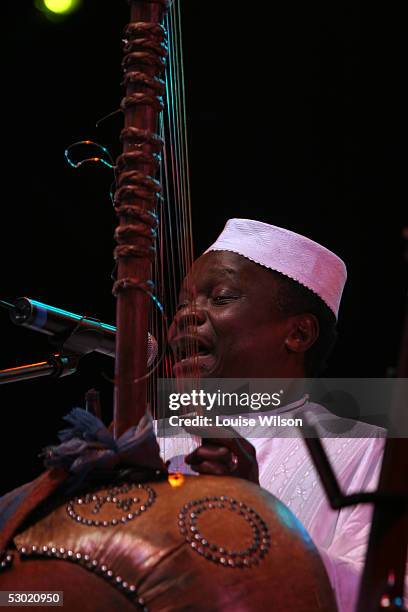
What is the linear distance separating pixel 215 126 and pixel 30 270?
1.10m

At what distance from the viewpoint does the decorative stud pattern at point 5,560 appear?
3.77 ft

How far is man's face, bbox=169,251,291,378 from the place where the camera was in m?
2.52

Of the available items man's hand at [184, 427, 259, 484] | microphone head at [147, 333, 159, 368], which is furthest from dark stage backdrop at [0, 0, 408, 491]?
man's hand at [184, 427, 259, 484]

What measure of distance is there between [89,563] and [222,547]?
19 cm

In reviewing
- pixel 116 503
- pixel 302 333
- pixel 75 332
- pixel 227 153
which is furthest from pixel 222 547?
pixel 227 153

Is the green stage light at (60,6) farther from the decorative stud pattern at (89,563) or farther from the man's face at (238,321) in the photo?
the decorative stud pattern at (89,563)

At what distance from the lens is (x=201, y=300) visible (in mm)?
2572

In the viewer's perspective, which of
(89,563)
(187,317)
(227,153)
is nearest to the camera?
(89,563)

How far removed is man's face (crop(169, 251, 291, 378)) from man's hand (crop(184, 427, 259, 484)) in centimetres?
91

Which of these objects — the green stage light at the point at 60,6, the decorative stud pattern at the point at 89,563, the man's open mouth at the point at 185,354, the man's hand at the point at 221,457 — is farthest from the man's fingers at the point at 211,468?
the green stage light at the point at 60,6

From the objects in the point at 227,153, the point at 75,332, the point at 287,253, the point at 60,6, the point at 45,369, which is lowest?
the point at 45,369

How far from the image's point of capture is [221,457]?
1430 mm

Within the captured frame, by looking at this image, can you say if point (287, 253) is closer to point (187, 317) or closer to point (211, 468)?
point (187, 317)

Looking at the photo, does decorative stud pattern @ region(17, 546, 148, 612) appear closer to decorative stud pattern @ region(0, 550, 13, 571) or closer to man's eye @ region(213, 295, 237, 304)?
decorative stud pattern @ region(0, 550, 13, 571)
